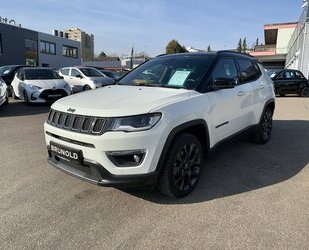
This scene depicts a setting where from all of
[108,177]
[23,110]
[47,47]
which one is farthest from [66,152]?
[47,47]

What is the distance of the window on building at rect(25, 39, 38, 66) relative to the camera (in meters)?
37.1

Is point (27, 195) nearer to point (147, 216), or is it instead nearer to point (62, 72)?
point (147, 216)

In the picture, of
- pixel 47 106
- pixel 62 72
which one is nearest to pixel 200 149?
pixel 47 106

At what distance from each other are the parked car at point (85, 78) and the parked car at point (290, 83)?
877 cm

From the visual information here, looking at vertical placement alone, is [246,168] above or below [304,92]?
below

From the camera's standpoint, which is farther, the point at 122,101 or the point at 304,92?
the point at 304,92

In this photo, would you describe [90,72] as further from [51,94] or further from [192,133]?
[192,133]

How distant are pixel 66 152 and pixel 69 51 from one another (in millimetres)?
44006

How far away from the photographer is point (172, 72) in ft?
15.8

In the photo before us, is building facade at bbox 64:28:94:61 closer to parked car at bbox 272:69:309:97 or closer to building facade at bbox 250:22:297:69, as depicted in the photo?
building facade at bbox 250:22:297:69

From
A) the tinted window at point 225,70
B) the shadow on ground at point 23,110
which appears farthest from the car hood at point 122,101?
the shadow on ground at point 23,110

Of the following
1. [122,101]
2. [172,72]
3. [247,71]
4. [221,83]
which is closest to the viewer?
[122,101]

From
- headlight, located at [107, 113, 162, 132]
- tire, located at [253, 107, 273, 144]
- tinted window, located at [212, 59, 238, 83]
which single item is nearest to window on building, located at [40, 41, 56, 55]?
tire, located at [253, 107, 273, 144]

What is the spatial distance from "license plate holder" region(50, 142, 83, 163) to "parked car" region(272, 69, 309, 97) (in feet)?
52.8
